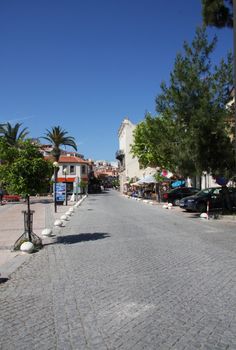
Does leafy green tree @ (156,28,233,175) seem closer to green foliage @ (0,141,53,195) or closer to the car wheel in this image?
the car wheel

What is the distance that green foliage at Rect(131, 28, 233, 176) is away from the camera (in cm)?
2044

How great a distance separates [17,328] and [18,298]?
61.0 inches

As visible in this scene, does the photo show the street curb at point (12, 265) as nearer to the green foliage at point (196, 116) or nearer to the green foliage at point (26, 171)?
the green foliage at point (26, 171)

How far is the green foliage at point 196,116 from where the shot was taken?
2044 centimetres

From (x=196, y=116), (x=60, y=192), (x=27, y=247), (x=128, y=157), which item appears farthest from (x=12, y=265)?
(x=128, y=157)

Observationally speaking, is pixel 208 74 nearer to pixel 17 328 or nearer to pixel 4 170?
pixel 4 170

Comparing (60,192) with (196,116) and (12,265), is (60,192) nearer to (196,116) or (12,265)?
(196,116)

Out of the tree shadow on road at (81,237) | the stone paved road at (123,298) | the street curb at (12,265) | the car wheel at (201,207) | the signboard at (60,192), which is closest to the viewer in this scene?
the stone paved road at (123,298)

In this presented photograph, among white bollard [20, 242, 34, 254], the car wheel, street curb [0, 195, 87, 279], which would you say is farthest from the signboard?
street curb [0, 195, 87, 279]

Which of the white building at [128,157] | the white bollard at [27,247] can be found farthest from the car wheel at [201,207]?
the white building at [128,157]

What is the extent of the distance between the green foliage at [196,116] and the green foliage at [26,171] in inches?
372

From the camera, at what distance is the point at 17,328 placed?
5441 millimetres

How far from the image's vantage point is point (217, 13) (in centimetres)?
1775

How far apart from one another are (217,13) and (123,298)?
576 inches
